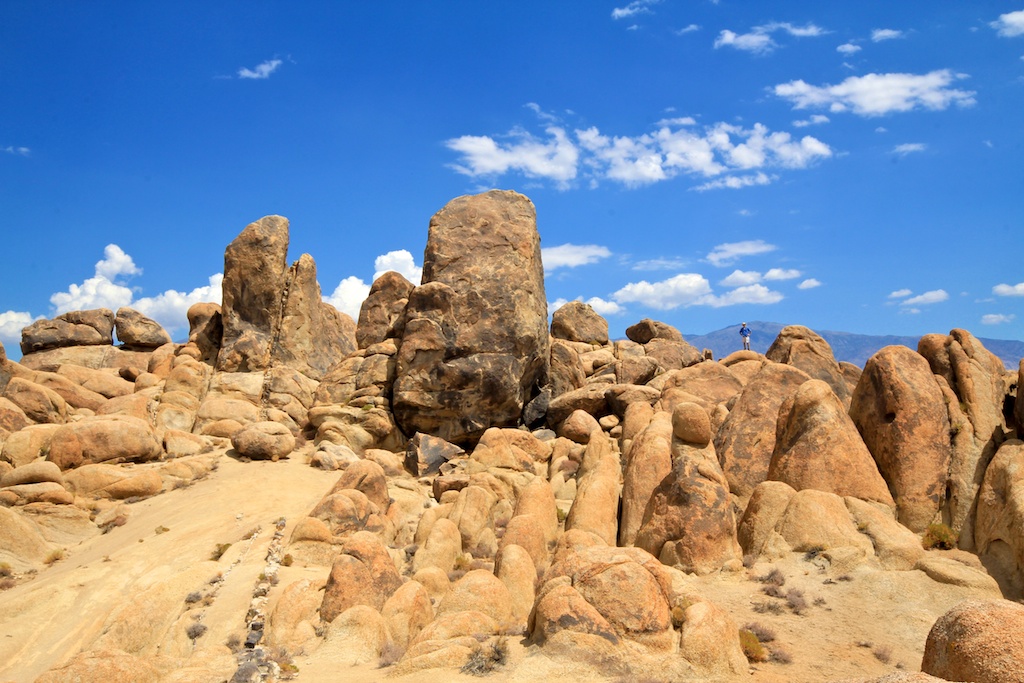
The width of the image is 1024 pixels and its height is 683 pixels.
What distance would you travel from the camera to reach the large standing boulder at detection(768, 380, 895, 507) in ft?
68.3

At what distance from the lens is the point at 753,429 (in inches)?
927

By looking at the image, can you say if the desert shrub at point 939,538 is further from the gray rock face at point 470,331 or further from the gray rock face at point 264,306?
the gray rock face at point 264,306

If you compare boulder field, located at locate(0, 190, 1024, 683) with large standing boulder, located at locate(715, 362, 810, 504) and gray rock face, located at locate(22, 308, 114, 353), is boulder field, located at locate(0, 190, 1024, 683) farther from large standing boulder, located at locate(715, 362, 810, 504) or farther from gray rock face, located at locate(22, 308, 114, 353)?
gray rock face, located at locate(22, 308, 114, 353)

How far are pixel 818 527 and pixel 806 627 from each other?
3.42 m

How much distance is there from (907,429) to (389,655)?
1585 centimetres

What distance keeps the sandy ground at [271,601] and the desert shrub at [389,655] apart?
0.21m

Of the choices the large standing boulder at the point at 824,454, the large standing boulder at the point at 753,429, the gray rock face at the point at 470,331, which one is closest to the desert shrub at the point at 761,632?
the large standing boulder at the point at 824,454

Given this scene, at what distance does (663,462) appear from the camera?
73.5ft

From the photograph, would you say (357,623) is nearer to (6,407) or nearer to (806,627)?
(806,627)

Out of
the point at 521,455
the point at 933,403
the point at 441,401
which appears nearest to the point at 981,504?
the point at 933,403

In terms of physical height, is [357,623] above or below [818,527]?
below

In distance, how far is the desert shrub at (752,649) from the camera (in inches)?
571

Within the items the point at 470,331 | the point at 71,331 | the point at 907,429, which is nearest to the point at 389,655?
the point at 907,429

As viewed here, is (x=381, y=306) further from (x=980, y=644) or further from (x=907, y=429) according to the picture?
(x=980, y=644)
